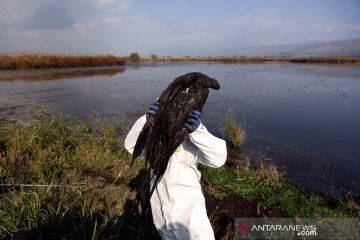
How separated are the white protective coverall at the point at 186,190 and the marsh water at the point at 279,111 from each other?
4.15 metres

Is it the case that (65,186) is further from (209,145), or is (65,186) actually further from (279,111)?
(279,111)

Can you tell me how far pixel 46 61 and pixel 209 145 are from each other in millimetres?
31598

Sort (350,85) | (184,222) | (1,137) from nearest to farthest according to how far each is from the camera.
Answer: (184,222)
(1,137)
(350,85)

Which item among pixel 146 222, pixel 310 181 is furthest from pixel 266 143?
pixel 146 222

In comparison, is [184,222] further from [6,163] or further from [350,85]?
[350,85]

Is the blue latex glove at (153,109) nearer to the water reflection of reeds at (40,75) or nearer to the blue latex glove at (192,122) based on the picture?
the blue latex glove at (192,122)

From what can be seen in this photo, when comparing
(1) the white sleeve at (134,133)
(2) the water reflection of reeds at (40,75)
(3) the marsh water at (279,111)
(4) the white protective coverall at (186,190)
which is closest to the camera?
(4) the white protective coverall at (186,190)

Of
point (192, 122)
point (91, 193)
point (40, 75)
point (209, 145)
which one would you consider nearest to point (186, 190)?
point (209, 145)

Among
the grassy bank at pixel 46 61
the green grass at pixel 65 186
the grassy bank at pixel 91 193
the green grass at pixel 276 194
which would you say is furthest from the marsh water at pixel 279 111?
the grassy bank at pixel 46 61

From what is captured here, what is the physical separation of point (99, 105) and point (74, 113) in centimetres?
168

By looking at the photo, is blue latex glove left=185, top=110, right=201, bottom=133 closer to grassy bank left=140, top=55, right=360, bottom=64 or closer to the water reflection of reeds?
the water reflection of reeds

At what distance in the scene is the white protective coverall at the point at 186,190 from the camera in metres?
2.78

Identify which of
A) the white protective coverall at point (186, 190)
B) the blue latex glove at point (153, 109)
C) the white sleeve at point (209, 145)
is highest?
the blue latex glove at point (153, 109)

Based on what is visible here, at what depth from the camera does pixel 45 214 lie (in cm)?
373
